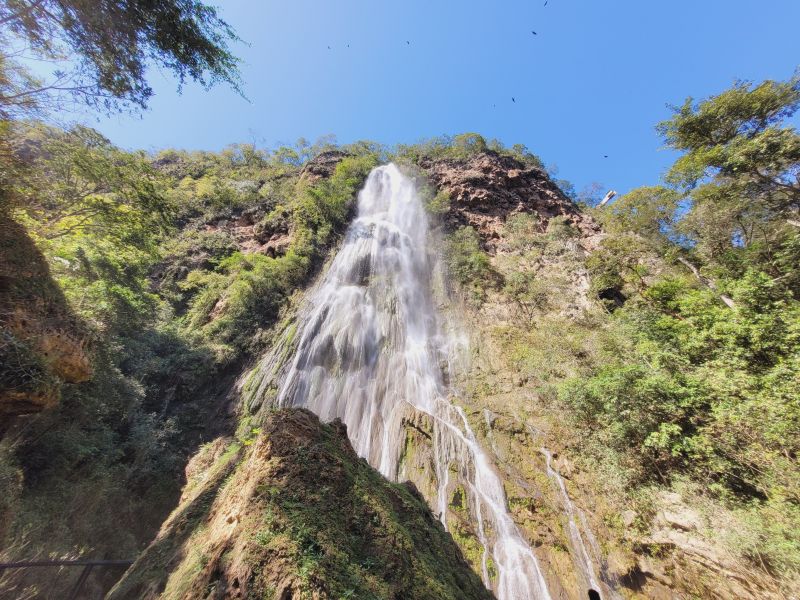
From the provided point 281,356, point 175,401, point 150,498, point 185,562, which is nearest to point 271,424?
point 185,562

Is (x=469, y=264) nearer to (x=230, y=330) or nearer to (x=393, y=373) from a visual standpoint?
(x=393, y=373)

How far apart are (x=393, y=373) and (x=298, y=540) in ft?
33.3

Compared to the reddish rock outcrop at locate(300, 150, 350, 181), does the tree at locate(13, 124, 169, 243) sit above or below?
below

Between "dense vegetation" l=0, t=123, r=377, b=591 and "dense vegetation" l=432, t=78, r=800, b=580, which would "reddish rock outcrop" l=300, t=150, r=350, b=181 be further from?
"dense vegetation" l=432, t=78, r=800, b=580

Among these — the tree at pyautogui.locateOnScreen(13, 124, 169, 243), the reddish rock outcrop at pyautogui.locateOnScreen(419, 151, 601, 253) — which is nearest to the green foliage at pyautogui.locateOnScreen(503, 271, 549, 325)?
the reddish rock outcrop at pyautogui.locateOnScreen(419, 151, 601, 253)

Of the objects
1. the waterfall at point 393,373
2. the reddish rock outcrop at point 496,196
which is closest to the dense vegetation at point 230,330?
the waterfall at point 393,373

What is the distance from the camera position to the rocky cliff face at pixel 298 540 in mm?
2201

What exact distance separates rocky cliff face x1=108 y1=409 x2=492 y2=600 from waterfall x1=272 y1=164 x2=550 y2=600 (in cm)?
441

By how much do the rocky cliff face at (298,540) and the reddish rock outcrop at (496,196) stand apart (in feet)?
59.4

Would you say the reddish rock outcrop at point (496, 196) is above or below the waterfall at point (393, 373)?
above

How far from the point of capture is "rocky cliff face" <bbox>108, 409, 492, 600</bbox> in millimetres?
2201

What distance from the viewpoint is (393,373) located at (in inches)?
491

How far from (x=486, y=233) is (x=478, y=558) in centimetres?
1738

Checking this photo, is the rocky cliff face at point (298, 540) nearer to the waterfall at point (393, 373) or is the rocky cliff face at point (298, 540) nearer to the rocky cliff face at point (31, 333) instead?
the rocky cliff face at point (31, 333)
